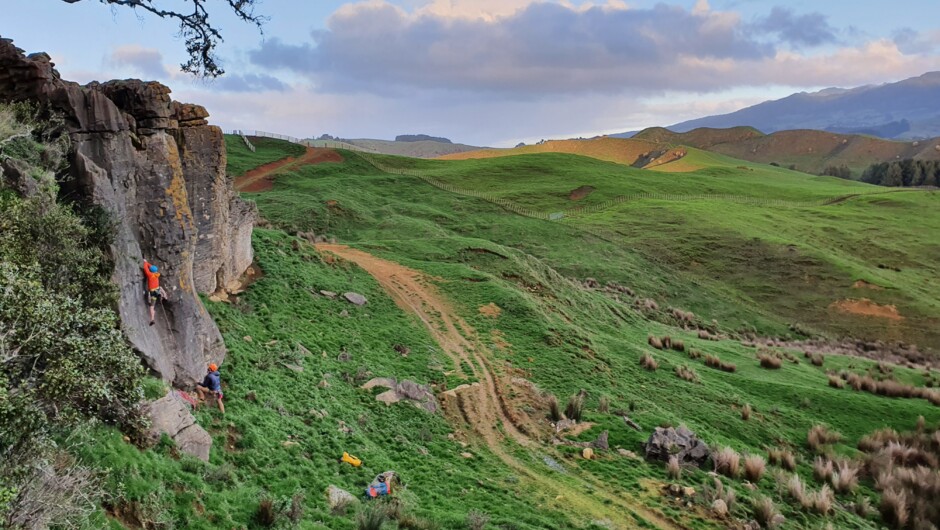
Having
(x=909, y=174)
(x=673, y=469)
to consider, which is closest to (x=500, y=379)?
(x=673, y=469)

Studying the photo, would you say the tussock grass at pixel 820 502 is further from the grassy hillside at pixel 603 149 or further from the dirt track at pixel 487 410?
the grassy hillside at pixel 603 149

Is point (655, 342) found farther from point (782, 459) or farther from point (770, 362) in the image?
point (782, 459)

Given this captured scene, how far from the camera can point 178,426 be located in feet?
34.3

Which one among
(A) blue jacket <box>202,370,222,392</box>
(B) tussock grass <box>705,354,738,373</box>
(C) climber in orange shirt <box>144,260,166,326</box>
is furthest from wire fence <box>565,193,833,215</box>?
(C) climber in orange shirt <box>144,260,166,326</box>

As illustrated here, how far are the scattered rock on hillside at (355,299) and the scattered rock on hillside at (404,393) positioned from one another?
6.69 metres

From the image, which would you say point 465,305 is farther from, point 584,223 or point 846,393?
point 584,223

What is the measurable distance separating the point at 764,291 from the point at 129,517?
52.8 metres

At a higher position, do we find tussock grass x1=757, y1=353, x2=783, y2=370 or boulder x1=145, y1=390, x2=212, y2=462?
boulder x1=145, y1=390, x2=212, y2=462

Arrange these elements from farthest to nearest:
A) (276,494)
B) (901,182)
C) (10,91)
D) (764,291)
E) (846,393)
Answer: (901,182), (764,291), (846,393), (10,91), (276,494)

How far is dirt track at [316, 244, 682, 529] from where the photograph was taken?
14.2 metres

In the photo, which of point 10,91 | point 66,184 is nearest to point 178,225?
point 66,184

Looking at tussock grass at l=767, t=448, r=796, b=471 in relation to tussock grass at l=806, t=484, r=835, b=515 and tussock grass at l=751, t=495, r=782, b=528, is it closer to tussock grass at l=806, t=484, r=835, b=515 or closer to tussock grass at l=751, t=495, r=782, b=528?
tussock grass at l=806, t=484, r=835, b=515

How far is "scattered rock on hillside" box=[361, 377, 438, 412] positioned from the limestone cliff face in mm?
5229

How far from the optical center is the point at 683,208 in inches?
2758
